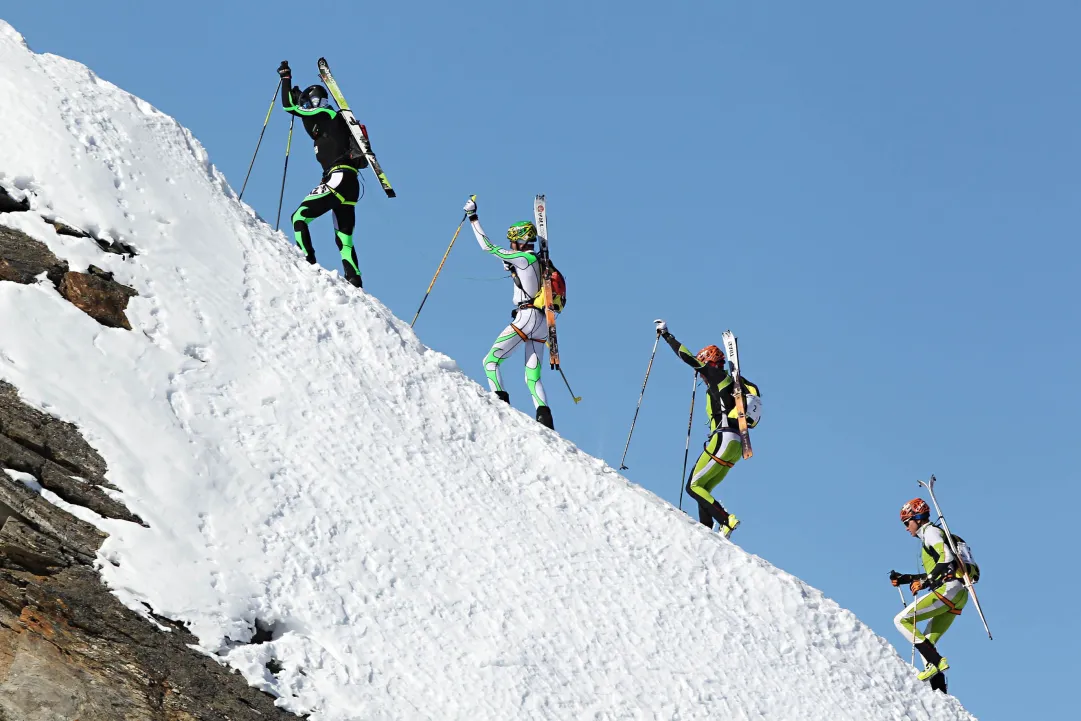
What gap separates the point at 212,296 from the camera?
1658 centimetres

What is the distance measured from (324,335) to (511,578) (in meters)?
4.46

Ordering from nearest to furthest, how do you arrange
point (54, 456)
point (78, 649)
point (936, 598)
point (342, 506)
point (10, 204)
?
point (78, 649) < point (54, 456) < point (342, 506) < point (10, 204) < point (936, 598)

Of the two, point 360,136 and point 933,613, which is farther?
point 360,136

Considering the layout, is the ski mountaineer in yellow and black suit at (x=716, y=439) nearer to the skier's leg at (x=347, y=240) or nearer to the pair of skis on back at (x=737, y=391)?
the pair of skis on back at (x=737, y=391)

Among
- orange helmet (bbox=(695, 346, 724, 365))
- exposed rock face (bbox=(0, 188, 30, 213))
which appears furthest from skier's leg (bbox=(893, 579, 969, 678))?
exposed rock face (bbox=(0, 188, 30, 213))

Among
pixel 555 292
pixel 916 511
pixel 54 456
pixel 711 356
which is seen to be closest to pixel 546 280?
pixel 555 292

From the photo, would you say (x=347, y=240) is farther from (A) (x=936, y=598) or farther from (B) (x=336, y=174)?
(A) (x=936, y=598)

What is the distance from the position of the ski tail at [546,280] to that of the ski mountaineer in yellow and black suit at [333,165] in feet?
9.45

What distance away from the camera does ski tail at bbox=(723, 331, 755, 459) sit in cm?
1875

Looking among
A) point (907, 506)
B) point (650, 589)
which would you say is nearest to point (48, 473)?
point (650, 589)

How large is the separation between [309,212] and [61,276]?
16.7 feet

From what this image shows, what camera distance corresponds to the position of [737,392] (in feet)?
62.5

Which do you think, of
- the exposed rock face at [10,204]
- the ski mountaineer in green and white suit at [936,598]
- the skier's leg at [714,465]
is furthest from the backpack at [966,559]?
the exposed rock face at [10,204]

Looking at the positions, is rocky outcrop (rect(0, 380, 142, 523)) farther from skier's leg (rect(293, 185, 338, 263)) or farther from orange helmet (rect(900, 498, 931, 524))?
orange helmet (rect(900, 498, 931, 524))
